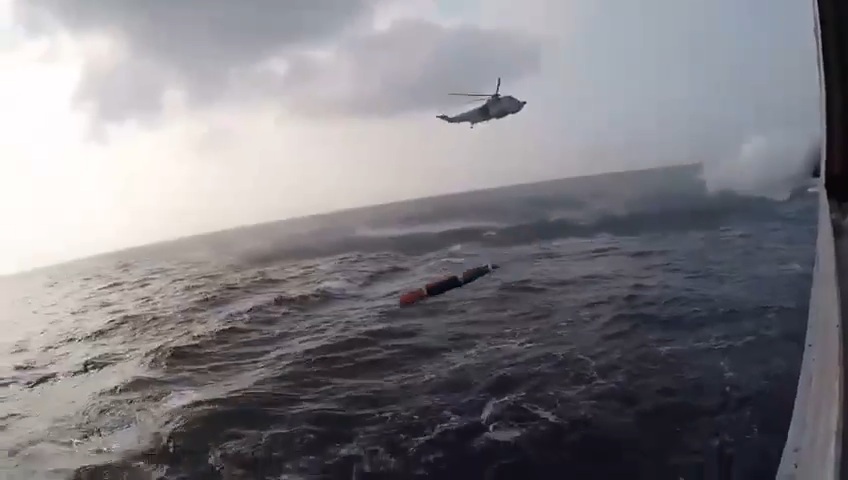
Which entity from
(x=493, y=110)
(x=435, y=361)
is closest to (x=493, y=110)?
(x=493, y=110)

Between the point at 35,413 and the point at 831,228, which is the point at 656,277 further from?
the point at 35,413

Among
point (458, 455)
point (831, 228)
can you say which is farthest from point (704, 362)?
point (831, 228)

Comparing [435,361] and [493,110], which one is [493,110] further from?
[435,361]

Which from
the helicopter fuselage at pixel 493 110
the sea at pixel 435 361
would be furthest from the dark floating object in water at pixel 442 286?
the helicopter fuselage at pixel 493 110

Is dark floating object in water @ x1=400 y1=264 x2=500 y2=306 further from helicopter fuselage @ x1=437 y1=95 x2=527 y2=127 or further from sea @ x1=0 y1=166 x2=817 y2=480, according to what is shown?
helicopter fuselage @ x1=437 y1=95 x2=527 y2=127

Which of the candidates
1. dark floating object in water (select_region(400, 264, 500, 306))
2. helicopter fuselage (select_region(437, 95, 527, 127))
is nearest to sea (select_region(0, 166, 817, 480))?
dark floating object in water (select_region(400, 264, 500, 306))

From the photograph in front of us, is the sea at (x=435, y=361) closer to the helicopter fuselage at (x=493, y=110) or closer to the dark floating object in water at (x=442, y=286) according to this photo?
the dark floating object in water at (x=442, y=286)
